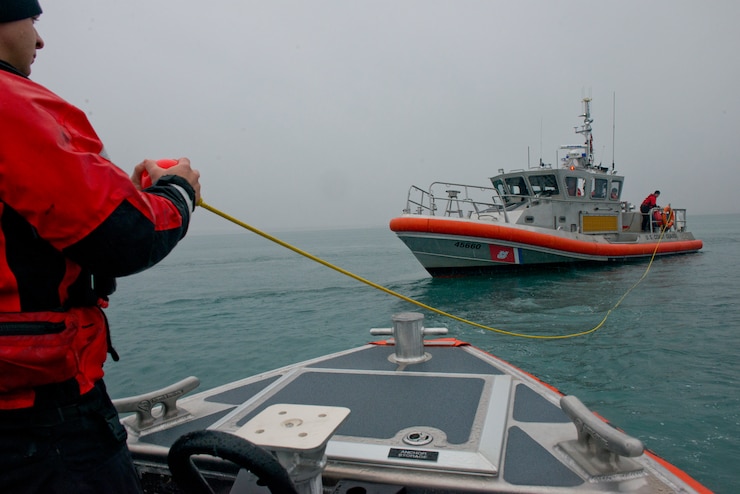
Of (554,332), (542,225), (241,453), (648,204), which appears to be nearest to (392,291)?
(554,332)

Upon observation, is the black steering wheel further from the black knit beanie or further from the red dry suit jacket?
the black knit beanie

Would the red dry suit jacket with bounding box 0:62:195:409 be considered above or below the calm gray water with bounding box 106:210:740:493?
above

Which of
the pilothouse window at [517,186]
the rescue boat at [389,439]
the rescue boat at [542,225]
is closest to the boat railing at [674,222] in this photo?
the rescue boat at [542,225]

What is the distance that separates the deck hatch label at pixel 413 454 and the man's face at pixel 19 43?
1444 millimetres

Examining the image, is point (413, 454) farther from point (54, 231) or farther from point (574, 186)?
point (574, 186)

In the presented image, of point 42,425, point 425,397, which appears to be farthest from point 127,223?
point 425,397

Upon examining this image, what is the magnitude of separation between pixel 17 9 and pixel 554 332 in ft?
21.6

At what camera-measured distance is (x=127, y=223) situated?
0.89m

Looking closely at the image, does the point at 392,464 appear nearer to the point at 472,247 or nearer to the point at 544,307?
the point at 544,307

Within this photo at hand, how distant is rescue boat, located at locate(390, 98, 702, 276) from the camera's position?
11328 mm

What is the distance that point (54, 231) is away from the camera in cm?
84

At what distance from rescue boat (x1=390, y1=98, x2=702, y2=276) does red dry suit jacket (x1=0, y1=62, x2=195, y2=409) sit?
10365mm

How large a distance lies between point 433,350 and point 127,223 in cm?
224

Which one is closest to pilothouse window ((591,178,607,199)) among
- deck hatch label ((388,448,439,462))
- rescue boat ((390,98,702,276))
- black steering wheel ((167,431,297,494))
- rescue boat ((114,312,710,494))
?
rescue boat ((390,98,702,276))
